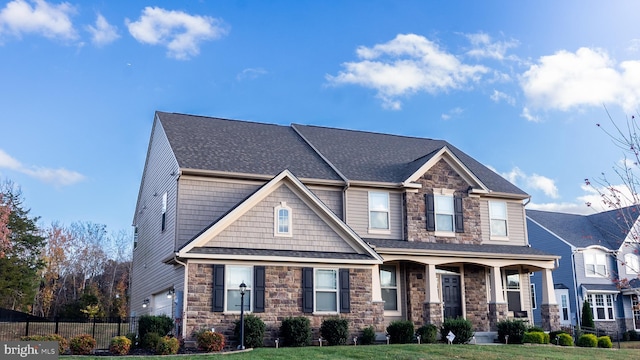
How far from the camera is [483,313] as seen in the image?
24.9 meters

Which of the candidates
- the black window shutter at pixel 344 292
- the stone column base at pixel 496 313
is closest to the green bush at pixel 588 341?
the stone column base at pixel 496 313

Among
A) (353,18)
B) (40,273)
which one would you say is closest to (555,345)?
(353,18)

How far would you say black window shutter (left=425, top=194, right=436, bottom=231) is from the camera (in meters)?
24.8

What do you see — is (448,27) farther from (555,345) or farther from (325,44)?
(555,345)

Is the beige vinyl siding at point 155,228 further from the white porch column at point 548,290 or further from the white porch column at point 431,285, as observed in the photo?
the white porch column at point 548,290

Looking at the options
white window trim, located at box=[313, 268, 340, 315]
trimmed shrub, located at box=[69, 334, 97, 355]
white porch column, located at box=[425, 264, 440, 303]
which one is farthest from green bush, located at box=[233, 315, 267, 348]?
white porch column, located at box=[425, 264, 440, 303]

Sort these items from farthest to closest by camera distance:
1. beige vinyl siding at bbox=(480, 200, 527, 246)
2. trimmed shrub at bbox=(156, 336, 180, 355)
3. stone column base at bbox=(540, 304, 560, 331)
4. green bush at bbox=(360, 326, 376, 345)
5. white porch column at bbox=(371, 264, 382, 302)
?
beige vinyl siding at bbox=(480, 200, 527, 246) → stone column base at bbox=(540, 304, 560, 331) → white porch column at bbox=(371, 264, 382, 302) → green bush at bbox=(360, 326, 376, 345) → trimmed shrub at bbox=(156, 336, 180, 355)

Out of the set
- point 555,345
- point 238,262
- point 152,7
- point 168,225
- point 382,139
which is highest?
point 152,7

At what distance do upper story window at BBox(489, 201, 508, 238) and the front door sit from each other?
295cm

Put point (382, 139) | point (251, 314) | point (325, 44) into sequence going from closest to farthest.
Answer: point (251, 314) < point (325, 44) < point (382, 139)

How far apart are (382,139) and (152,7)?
12806 mm

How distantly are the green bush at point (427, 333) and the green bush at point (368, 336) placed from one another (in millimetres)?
1947

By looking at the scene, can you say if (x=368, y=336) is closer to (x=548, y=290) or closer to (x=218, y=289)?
(x=218, y=289)

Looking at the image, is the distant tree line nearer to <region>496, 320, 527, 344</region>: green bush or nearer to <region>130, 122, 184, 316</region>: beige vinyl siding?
<region>130, 122, 184, 316</region>: beige vinyl siding
